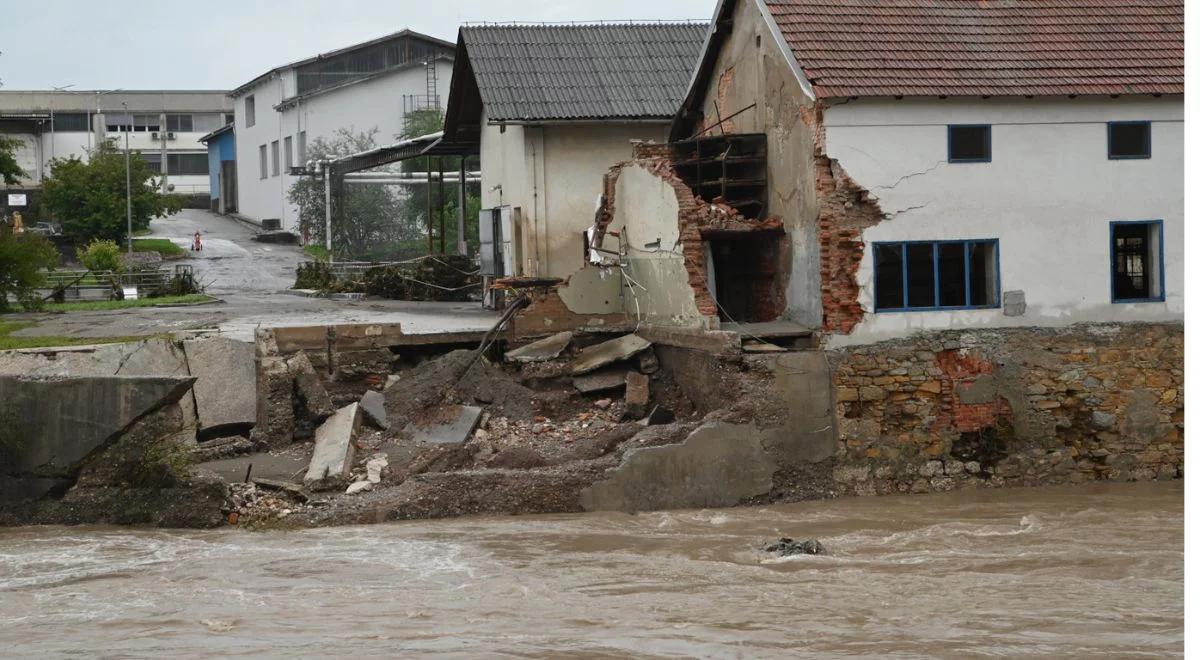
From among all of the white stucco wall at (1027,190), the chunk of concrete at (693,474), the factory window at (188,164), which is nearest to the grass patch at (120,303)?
the chunk of concrete at (693,474)

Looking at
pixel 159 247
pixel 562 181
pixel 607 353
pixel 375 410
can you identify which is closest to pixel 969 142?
pixel 607 353

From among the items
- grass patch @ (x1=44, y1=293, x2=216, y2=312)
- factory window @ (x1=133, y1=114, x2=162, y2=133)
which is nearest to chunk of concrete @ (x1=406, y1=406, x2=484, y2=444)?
grass patch @ (x1=44, y1=293, x2=216, y2=312)

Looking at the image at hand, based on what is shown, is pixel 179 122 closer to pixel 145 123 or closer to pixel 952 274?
pixel 145 123

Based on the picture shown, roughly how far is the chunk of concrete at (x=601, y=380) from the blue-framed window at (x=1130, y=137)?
753cm

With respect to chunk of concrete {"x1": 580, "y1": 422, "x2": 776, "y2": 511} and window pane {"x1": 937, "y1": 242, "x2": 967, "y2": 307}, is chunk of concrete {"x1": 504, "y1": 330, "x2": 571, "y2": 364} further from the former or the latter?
window pane {"x1": 937, "y1": 242, "x2": 967, "y2": 307}

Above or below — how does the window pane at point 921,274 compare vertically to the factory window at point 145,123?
below

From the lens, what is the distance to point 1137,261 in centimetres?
1859

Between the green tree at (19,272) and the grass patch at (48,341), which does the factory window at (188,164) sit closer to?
the green tree at (19,272)

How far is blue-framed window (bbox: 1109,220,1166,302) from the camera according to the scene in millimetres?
18391

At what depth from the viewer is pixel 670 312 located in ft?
62.8

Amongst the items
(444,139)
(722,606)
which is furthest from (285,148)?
(722,606)

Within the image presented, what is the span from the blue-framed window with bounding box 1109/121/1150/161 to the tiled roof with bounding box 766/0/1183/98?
0.57 meters

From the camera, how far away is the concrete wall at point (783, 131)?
1792 cm

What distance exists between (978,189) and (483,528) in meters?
8.07
